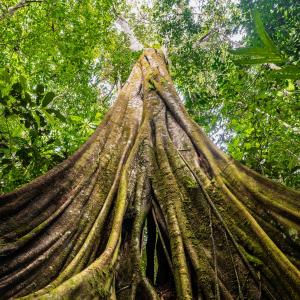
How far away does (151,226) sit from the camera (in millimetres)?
2377

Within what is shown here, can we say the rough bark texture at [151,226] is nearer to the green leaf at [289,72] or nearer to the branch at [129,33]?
the green leaf at [289,72]

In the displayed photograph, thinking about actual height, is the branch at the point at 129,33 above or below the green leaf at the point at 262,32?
above

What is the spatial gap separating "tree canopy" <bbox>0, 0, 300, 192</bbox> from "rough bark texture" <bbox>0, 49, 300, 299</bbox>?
85 cm

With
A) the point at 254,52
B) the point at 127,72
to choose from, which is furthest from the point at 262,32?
the point at 127,72

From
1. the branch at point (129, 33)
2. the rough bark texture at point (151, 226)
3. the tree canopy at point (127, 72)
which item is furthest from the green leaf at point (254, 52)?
the branch at point (129, 33)

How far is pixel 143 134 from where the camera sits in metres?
2.80

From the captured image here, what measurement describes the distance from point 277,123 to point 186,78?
11.3ft

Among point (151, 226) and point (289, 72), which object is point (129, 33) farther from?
point (289, 72)

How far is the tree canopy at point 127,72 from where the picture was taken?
317 centimetres

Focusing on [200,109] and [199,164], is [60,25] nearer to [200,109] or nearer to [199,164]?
[200,109]

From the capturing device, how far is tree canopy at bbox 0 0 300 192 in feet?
10.4

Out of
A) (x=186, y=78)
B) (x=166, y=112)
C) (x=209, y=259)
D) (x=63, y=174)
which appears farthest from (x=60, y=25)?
(x=209, y=259)

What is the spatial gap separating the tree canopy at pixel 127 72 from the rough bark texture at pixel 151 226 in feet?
2.80

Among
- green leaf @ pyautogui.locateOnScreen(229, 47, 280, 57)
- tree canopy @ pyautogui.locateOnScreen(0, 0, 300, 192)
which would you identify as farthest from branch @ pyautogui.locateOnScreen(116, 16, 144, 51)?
green leaf @ pyautogui.locateOnScreen(229, 47, 280, 57)
